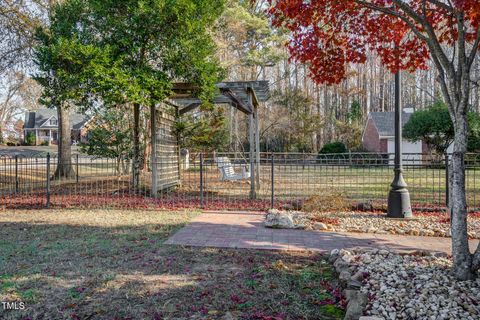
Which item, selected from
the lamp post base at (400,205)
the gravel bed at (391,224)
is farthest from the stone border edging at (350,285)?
the lamp post base at (400,205)

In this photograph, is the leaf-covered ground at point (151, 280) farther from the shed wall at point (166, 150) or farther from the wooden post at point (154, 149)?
the shed wall at point (166, 150)

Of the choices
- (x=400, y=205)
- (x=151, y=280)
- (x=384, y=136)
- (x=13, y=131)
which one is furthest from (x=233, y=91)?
(x=13, y=131)

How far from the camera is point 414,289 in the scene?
2.96m

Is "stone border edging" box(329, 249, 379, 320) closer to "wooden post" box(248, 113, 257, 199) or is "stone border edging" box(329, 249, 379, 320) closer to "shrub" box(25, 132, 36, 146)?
"wooden post" box(248, 113, 257, 199)

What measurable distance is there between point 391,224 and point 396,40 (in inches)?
119

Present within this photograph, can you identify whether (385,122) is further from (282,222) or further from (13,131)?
(13,131)

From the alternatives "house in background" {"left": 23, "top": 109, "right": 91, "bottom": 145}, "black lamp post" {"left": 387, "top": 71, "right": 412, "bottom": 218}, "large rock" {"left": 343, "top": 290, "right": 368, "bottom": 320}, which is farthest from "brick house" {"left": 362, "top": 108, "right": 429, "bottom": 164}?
"house in background" {"left": 23, "top": 109, "right": 91, "bottom": 145}

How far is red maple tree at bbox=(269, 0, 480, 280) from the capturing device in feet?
10.4

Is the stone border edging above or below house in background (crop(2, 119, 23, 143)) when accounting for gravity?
below

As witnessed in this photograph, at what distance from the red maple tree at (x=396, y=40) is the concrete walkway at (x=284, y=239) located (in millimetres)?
1654

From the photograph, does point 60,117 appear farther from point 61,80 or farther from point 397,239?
point 397,239

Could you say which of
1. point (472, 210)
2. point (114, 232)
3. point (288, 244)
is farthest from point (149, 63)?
point (472, 210)

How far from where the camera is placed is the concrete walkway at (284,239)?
4750mm

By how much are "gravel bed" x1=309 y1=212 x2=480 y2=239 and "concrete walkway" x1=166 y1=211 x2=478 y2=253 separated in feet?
0.81
